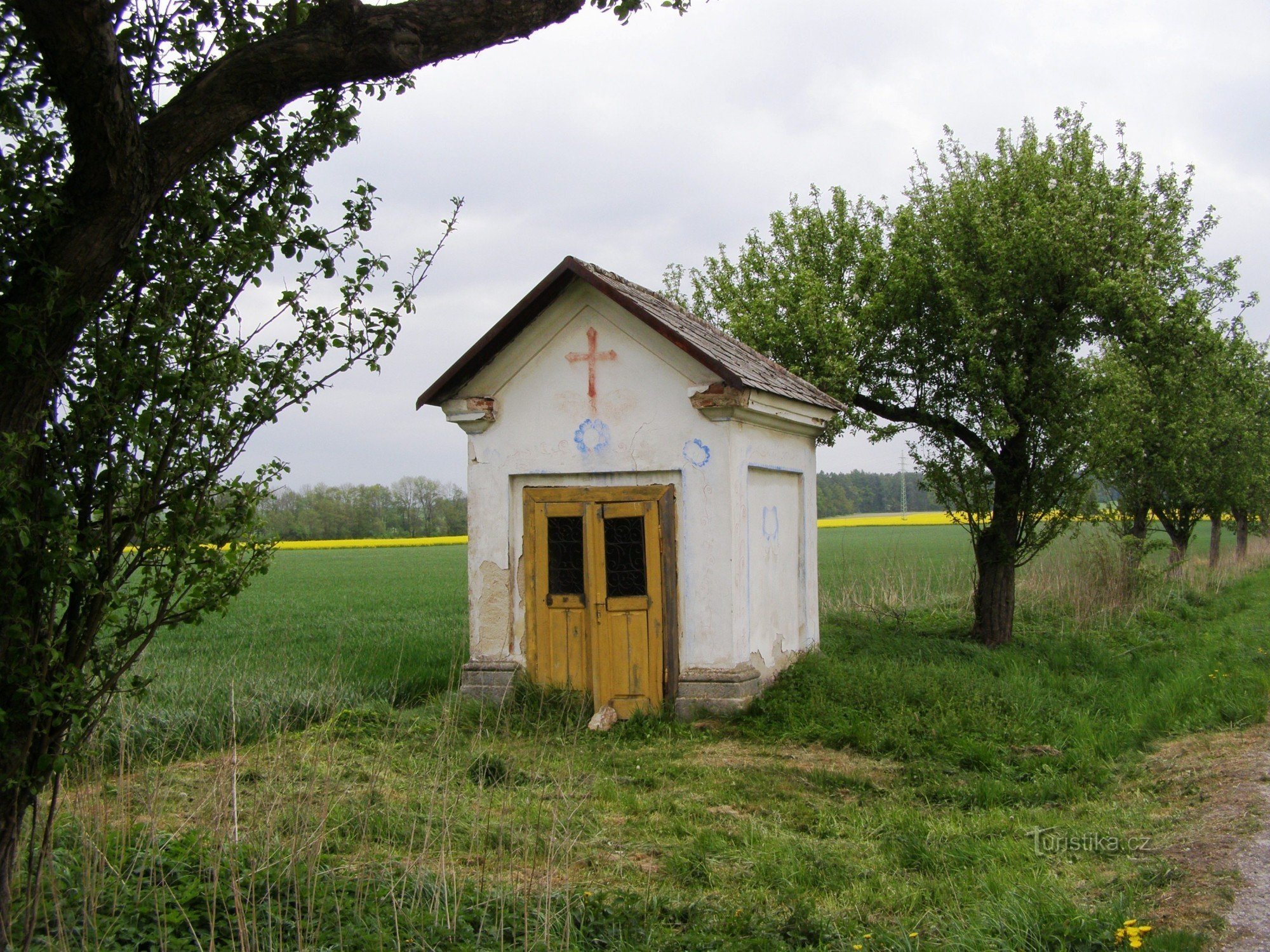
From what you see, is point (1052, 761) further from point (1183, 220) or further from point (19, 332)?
point (1183, 220)

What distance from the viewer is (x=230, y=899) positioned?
4555 mm

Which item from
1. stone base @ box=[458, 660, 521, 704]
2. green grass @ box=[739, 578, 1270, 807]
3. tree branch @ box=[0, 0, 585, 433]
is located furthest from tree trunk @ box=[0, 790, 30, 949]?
stone base @ box=[458, 660, 521, 704]

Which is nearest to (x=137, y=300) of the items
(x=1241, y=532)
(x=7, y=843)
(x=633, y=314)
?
(x=7, y=843)

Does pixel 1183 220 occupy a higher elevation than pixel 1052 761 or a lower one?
higher

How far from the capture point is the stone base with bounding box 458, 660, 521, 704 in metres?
10.4

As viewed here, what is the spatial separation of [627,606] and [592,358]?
2.53 metres

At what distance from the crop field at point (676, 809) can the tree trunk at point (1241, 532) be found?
20848 millimetres

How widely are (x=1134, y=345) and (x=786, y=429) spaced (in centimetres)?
643

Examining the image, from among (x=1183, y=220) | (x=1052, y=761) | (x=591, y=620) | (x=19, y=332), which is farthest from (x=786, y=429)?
(x=19, y=332)

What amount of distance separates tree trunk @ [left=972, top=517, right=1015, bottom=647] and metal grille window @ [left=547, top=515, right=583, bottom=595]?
7.10m

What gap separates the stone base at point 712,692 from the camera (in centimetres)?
984

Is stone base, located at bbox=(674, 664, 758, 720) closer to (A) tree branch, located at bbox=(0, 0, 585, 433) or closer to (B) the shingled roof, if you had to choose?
(B) the shingled roof

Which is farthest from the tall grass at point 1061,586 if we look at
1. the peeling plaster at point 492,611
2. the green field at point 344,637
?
the peeling plaster at point 492,611

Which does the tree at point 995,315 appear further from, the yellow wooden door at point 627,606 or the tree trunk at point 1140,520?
the tree trunk at point 1140,520
